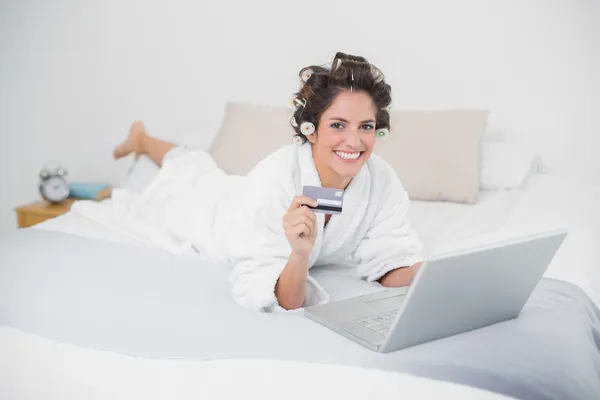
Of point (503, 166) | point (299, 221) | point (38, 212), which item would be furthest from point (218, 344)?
point (38, 212)

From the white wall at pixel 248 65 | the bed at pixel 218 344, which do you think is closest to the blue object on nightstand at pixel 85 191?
the white wall at pixel 248 65

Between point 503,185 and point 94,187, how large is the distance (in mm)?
1761

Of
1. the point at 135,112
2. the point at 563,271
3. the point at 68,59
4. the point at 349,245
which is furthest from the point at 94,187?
the point at 563,271

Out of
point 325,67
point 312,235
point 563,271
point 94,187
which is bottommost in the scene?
point 94,187

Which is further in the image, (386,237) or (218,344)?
(386,237)

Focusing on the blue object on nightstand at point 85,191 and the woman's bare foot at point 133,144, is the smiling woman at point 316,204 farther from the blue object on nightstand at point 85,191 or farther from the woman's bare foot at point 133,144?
the blue object on nightstand at point 85,191

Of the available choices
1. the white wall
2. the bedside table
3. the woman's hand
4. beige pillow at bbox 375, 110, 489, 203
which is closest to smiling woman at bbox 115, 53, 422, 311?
the woman's hand

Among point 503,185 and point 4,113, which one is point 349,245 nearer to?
point 503,185

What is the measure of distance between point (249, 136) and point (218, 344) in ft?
4.57

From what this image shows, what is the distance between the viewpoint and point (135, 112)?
3.06 meters

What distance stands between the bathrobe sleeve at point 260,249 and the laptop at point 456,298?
128mm

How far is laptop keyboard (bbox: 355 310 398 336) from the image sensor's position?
1096 mm

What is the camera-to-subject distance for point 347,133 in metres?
1.38

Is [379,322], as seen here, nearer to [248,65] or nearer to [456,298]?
[456,298]
